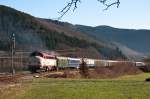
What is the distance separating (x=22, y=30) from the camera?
19900 centimetres

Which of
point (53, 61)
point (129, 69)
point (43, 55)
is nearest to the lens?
point (43, 55)

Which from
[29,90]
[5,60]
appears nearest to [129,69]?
[5,60]

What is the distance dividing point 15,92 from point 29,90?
1.68m

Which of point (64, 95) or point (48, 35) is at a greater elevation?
point (48, 35)

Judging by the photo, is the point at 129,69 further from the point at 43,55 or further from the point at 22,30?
the point at 22,30

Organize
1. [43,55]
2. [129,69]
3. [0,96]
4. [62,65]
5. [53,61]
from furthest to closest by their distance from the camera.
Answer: [129,69] < [62,65] < [53,61] < [43,55] < [0,96]

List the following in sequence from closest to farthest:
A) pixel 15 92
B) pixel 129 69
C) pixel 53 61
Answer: pixel 15 92
pixel 53 61
pixel 129 69

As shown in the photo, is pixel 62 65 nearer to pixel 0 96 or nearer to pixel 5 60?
pixel 5 60

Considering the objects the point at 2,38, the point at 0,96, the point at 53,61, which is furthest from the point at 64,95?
the point at 2,38

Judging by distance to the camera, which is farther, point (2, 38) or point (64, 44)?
point (64, 44)

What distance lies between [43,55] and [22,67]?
44.5ft

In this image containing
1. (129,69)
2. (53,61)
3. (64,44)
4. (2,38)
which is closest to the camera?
(53,61)

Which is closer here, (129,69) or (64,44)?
(129,69)

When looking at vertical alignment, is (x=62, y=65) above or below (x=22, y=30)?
below
